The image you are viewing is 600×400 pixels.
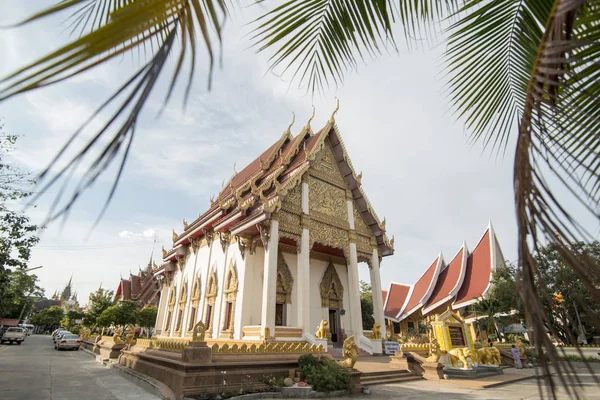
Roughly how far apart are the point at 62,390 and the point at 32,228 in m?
5.97

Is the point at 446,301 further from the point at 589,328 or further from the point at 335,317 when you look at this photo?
the point at 335,317

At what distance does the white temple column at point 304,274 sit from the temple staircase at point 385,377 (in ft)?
8.53

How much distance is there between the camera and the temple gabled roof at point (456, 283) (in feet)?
68.5

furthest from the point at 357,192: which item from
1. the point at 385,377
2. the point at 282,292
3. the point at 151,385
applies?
the point at 151,385

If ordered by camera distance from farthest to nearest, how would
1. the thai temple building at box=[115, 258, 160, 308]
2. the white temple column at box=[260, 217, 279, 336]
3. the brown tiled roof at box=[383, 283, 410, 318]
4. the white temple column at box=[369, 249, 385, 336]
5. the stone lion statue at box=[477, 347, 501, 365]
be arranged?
the thai temple building at box=[115, 258, 160, 308] < the brown tiled roof at box=[383, 283, 410, 318] < the white temple column at box=[369, 249, 385, 336] < the stone lion statue at box=[477, 347, 501, 365] < the white temple column at box=[260, 217, 279, 336]

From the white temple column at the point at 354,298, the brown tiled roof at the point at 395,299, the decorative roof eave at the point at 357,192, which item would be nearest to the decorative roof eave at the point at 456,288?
the brown tiled roof at the point at 395,299

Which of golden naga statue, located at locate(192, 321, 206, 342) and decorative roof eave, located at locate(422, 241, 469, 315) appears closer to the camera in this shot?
golden naga statue, located at locate(192, 321, 206, 342)

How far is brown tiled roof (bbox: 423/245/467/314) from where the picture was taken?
21906 mm

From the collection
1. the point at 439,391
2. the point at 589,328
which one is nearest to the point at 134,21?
the point at 439,391

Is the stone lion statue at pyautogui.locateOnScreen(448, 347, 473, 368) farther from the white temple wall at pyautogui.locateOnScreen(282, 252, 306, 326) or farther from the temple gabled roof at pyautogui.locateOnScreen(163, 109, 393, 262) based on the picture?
the temple gabled roof at pyautogui.locateOnScreen(163, 109, 393, 262)

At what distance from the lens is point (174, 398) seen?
17.9 feet

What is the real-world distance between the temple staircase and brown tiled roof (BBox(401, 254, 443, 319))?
1618 cm

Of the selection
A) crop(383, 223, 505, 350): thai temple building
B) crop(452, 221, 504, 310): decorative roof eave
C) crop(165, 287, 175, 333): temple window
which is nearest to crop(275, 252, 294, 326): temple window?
crop(165, 287, 175, 333): temple window

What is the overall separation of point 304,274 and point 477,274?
16200 millimetres
